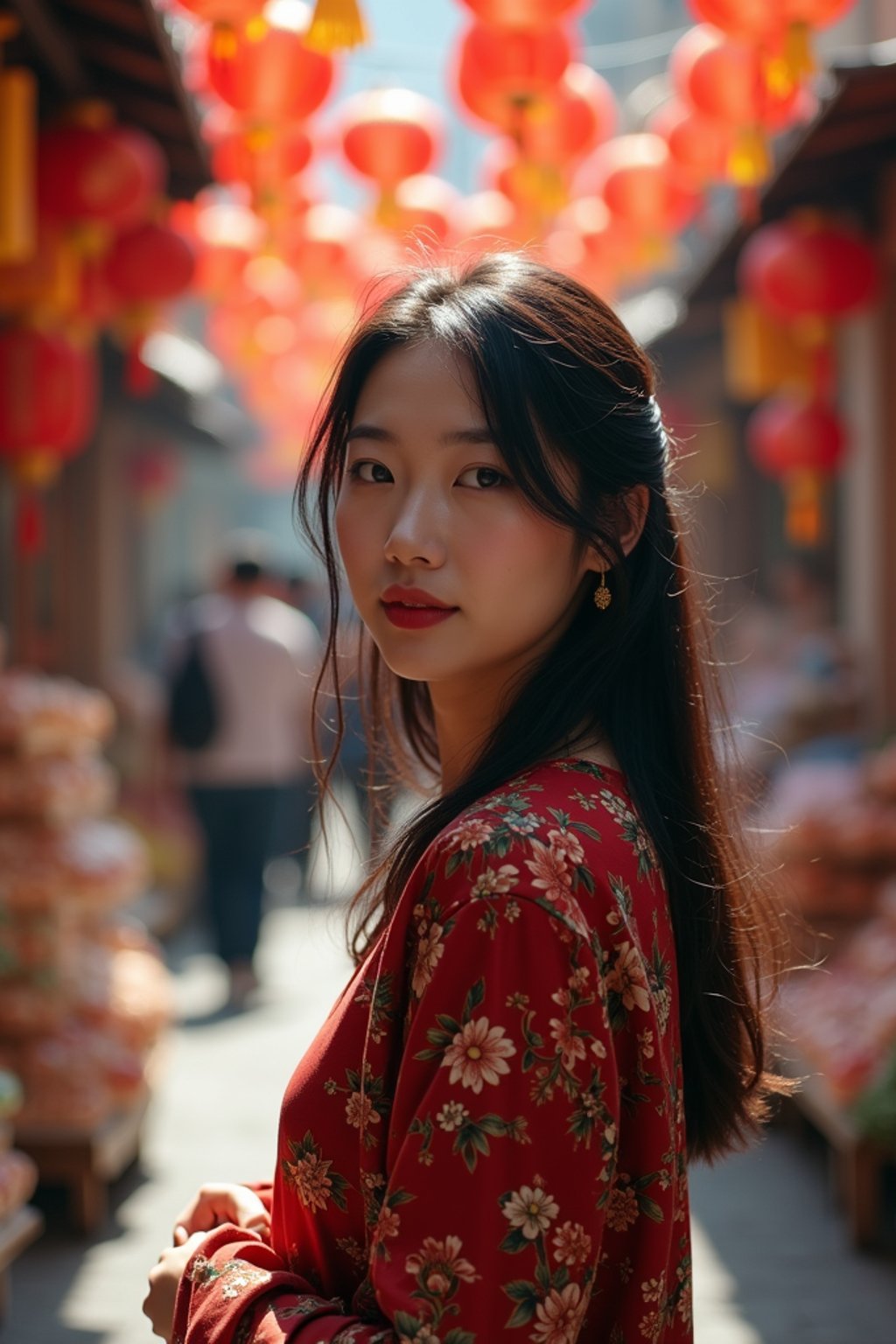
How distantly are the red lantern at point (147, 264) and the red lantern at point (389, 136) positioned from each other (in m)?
0.74

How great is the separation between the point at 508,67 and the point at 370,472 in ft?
12.2

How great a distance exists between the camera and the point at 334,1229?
1461 mm

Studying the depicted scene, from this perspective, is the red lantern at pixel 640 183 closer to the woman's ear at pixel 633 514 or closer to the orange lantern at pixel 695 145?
the orange lantern at pixel 695 145

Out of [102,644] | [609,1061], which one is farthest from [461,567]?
[102,644]

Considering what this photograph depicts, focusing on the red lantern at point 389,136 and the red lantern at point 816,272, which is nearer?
the red lantern at point 389,136

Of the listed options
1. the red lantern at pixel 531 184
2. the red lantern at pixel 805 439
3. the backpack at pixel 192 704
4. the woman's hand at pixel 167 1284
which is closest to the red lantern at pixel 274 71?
the red lantern at pixel 531 184

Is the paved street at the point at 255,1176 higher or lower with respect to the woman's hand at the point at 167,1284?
lower

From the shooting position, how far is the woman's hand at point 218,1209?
169cm

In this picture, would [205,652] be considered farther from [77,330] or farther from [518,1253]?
[518,1253]

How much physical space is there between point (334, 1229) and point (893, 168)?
5791 mm

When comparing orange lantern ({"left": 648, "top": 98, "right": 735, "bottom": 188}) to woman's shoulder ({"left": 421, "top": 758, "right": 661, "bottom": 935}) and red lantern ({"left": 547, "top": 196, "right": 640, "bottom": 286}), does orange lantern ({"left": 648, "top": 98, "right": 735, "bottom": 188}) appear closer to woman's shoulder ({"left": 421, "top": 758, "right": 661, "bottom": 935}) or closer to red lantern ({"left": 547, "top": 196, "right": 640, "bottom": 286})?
red lantern ({"left": 547, "top": 196, "right": 640, "bottom": 286})

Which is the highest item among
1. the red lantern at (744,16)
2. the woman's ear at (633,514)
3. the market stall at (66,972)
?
the red lantern at (744,16)

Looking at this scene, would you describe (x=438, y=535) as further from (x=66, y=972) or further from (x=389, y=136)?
(x=389, y=136)

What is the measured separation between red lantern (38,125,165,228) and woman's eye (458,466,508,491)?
4.01 meters
